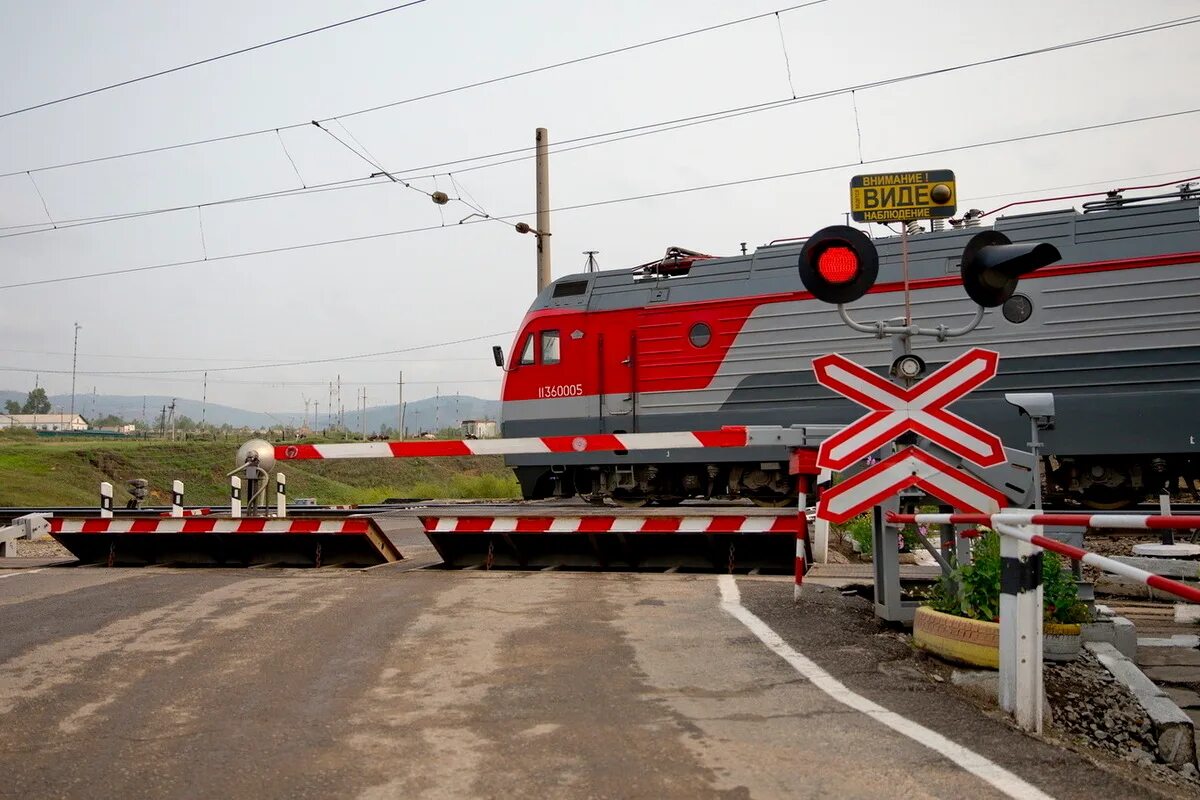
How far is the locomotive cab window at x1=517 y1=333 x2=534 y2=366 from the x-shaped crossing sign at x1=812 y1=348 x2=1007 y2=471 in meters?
12.3

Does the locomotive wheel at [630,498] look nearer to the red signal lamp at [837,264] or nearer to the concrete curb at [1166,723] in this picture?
the red signal lamp at [837,264]

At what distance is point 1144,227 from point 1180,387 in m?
2.23

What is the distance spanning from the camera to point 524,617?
7199 millimetres

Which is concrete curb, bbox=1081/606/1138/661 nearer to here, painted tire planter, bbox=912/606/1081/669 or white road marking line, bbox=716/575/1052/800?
painted tire planter, bbox=912/606/1081/669

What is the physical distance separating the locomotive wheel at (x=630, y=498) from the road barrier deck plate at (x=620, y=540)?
7570mm

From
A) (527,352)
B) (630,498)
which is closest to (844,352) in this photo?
(630,498)

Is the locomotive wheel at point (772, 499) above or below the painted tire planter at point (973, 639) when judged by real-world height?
above

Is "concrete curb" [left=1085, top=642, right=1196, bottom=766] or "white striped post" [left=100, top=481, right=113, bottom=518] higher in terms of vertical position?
"white striped post" [left=100, top=481, right=113, bottom=518]

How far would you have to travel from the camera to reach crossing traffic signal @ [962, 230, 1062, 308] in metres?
6.70

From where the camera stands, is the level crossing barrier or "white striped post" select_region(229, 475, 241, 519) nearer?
the level crossing barrier

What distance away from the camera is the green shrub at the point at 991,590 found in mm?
5699

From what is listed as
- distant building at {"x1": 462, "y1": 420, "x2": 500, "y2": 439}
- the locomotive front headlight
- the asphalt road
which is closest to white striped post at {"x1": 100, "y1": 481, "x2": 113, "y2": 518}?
the asphalt road

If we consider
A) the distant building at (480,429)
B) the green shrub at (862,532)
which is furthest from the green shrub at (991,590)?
the distant building at (480,429)

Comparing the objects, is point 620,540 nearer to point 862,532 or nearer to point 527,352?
point 862,532
